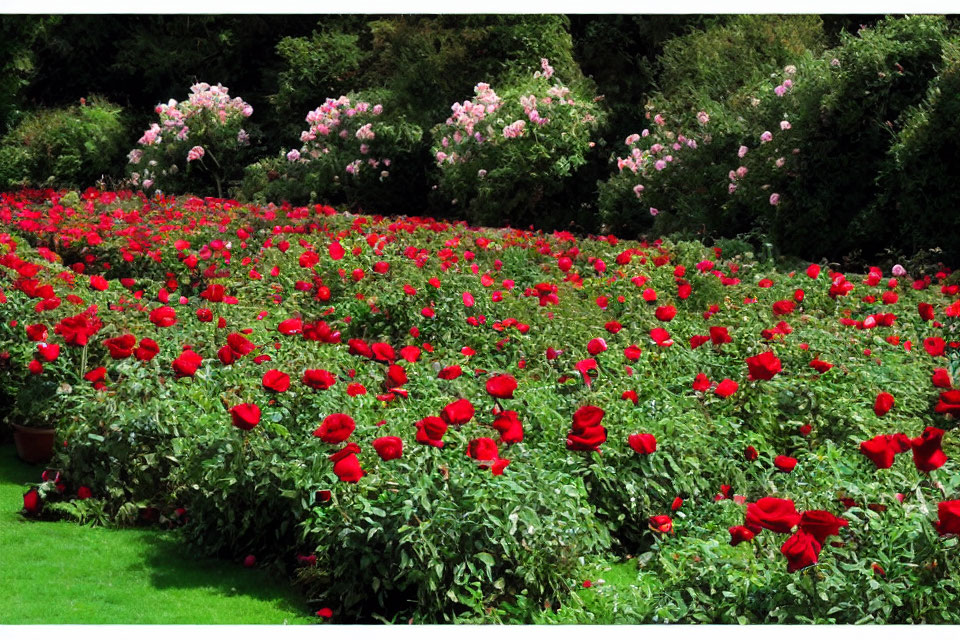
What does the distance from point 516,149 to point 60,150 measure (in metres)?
11.1

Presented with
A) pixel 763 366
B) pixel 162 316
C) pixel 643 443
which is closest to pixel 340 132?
pixel 162 316

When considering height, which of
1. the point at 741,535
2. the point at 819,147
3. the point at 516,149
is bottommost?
the point at 741,535

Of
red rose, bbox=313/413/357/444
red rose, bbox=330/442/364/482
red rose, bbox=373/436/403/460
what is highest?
red rose, bbox=313/413/357/444

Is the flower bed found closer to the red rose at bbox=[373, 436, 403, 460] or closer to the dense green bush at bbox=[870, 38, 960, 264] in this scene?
the red rose at bbox=[373, 436, 403, 460]

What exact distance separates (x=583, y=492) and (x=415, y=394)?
1170mm

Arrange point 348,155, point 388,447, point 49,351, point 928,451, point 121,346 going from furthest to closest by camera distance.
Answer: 1. point 348,155
2. point 49,351
3. point 121,346
4. point 388,447
5. point 928,451

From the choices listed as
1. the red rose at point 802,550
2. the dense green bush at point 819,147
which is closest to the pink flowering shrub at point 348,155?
the dense green bush at point 819,147

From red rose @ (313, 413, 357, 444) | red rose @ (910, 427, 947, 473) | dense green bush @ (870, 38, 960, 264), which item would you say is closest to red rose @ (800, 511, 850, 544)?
red rose @ (910, 427, 947, 473)

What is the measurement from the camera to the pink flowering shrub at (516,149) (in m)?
14.0

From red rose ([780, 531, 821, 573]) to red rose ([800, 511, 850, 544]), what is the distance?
0.02 metres

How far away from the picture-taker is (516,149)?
46.0 feet

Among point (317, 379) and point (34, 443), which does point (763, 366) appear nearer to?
point (317, 379)

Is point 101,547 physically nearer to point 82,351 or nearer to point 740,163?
point 82,351

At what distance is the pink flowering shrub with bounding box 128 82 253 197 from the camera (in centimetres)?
1888
